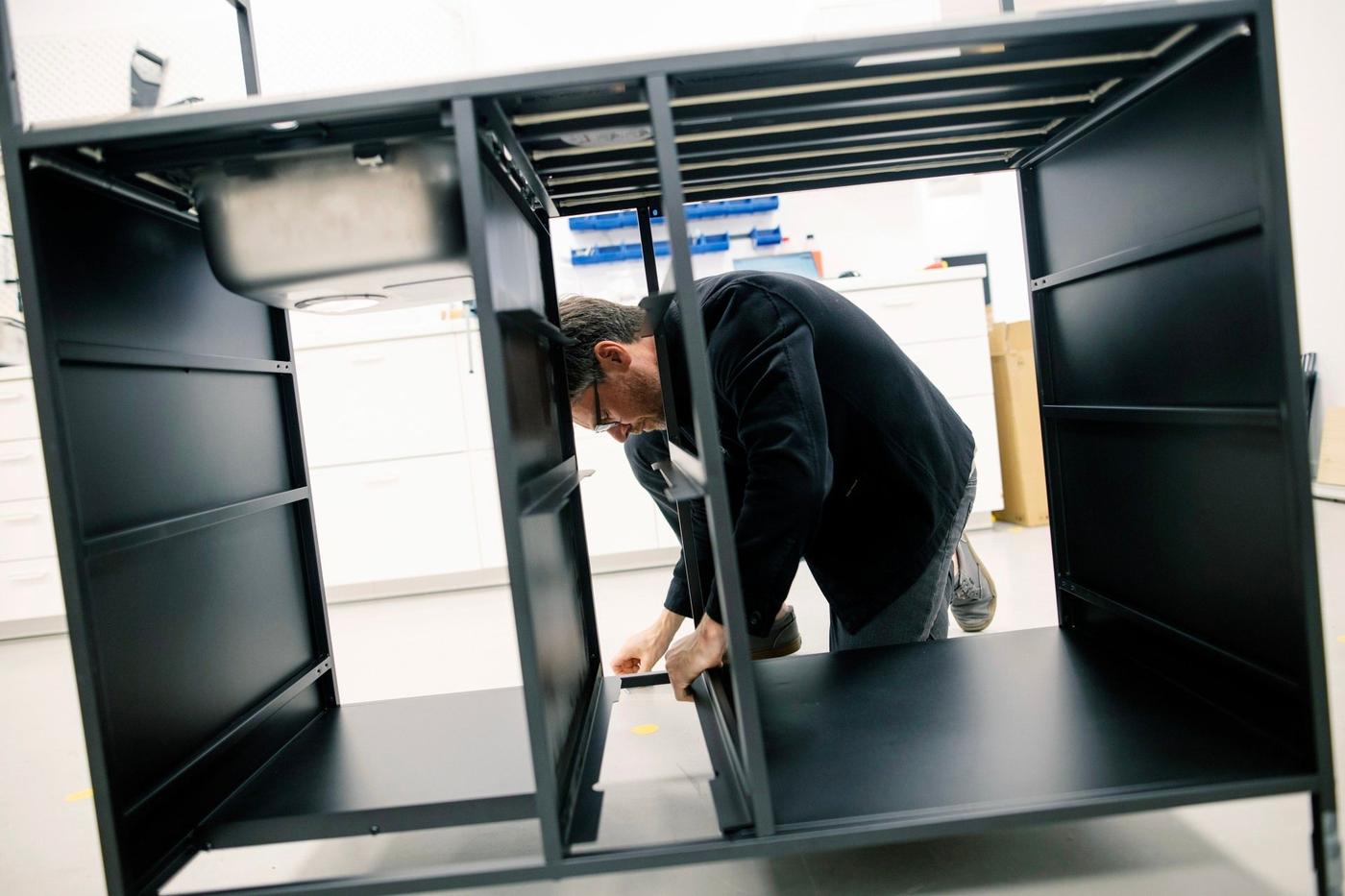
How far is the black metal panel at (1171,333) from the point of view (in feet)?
3.21

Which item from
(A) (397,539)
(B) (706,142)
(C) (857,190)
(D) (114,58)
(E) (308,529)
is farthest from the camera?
(C) (857,190)

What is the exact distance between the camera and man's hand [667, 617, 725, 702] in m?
1.18

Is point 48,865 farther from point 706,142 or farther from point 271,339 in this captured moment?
point 706,142

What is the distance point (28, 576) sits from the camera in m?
3.03

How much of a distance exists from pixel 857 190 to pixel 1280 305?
355 cm

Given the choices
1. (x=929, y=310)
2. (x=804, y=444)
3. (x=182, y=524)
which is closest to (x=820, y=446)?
(x=804, y=444)

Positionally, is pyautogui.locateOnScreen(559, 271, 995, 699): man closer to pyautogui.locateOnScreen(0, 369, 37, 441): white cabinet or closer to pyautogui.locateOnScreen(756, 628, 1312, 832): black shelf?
pyautogui.locateOnScreen(756, 628, 1312, 832): black shelf

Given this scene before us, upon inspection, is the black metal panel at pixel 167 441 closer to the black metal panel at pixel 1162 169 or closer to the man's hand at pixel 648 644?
the man's hand at pixel 648 644

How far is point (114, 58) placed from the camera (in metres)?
1.76

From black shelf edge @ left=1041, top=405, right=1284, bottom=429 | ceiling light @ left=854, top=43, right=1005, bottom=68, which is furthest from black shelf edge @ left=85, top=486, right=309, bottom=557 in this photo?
black shelf edge @ left=1041, top=405, right=1284, bottom=429

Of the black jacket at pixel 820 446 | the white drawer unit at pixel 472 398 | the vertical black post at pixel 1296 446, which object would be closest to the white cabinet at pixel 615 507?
the white drawer unit at pixel 472 398

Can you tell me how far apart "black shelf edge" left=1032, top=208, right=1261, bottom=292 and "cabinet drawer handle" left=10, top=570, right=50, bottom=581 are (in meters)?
3.49

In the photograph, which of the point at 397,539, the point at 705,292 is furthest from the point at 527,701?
the point at 397,539

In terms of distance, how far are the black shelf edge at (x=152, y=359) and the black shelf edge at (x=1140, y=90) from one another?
137cm
